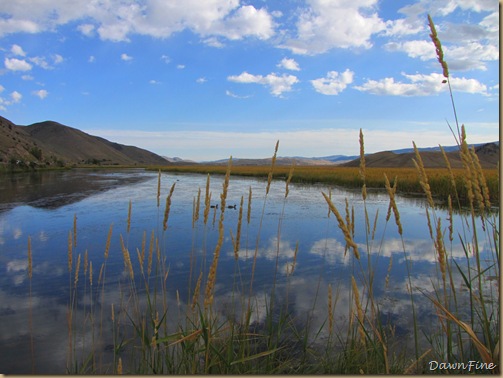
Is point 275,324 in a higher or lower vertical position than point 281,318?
lower

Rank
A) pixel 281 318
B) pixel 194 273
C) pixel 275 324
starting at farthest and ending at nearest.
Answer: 1. pixel 194 273
2. pixel 275 324
3. pixel 281 318

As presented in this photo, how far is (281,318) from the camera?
8.93ft

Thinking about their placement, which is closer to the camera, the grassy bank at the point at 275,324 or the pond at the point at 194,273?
the grassy bank at the point at 275,324

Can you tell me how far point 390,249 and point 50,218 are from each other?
34.9 feet

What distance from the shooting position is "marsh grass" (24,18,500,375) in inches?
74.8

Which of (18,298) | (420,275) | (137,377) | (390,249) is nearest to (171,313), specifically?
(18,298)

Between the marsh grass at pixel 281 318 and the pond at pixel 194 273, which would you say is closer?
the marsh grass at pixel 281 318

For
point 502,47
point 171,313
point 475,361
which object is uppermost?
point 502,47

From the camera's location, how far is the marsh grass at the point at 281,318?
1.90 meters

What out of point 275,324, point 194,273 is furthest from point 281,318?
point 194,273

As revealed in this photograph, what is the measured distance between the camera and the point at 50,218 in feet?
37.8

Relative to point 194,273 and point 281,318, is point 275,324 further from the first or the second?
point 194,273

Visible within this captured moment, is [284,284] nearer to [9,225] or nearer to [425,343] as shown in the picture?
[425,343]

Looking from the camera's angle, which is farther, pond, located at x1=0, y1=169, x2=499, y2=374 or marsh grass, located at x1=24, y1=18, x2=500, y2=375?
pond, located at x1=0, y1=169, x2=499, y2=374
